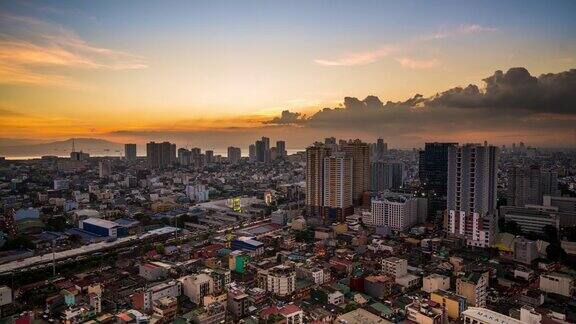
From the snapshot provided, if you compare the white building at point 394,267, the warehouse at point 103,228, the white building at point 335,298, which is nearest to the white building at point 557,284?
the white building at point 394,267

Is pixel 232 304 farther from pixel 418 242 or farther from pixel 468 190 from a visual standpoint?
pixel 468 190

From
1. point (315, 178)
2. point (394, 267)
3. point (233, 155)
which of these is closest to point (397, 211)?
point (315, 178)

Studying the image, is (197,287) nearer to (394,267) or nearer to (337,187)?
(394,267)

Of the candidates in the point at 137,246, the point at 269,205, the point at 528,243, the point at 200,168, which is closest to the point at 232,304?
the point at 137,246

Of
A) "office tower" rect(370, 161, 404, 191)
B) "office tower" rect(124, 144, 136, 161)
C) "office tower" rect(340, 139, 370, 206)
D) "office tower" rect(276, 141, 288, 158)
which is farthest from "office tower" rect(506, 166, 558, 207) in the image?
"office tower" rect(124, 144, 136, 161)

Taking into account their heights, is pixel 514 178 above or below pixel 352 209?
above
